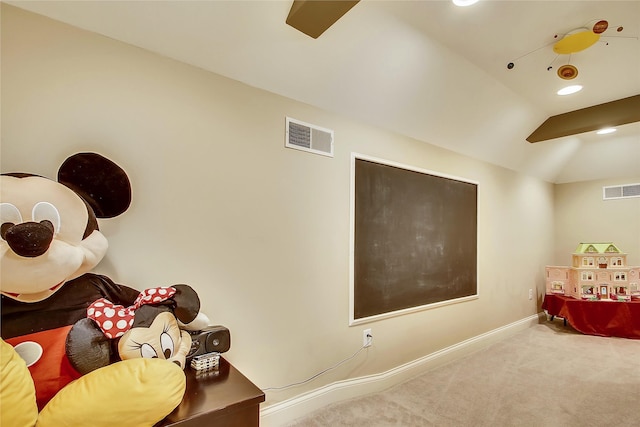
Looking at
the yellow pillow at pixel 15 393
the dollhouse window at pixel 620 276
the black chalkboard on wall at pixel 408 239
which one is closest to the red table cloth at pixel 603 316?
the dollhouse window at pixel 620 276

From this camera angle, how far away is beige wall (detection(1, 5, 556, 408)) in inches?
52.7

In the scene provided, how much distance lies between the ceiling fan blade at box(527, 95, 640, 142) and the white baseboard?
2.33m

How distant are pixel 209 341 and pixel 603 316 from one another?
183 inches

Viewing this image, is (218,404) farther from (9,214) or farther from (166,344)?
(9,214)

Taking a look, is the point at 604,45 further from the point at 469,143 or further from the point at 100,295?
the point at 100,295

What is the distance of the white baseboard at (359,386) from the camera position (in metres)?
1.94

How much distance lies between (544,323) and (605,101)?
2.94 meters

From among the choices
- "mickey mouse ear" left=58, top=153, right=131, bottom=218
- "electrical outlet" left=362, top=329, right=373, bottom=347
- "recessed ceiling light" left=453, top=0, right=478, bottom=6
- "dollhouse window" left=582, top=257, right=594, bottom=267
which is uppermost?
"recessed ceiling light" left=453, top=0, right=478, bottom=6

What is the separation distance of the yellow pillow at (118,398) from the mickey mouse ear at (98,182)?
2.24ft

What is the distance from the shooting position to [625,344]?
141 inches

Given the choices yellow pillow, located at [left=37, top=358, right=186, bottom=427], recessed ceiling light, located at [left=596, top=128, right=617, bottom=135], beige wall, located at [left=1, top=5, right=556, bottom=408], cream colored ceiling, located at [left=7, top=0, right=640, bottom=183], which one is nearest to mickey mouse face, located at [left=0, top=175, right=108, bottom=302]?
beige wall, located at [left=1, top=5, right=556, bottom=408]

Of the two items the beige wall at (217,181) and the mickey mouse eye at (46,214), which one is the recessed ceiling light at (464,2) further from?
the mickey mouse eye at (46,214)

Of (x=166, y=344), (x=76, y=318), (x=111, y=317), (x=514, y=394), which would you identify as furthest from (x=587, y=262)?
(x=76, y=318)

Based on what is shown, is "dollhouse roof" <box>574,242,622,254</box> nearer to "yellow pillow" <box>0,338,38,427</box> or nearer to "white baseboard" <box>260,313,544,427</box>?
"white baseboard" <box>260,313,544,427</box>
